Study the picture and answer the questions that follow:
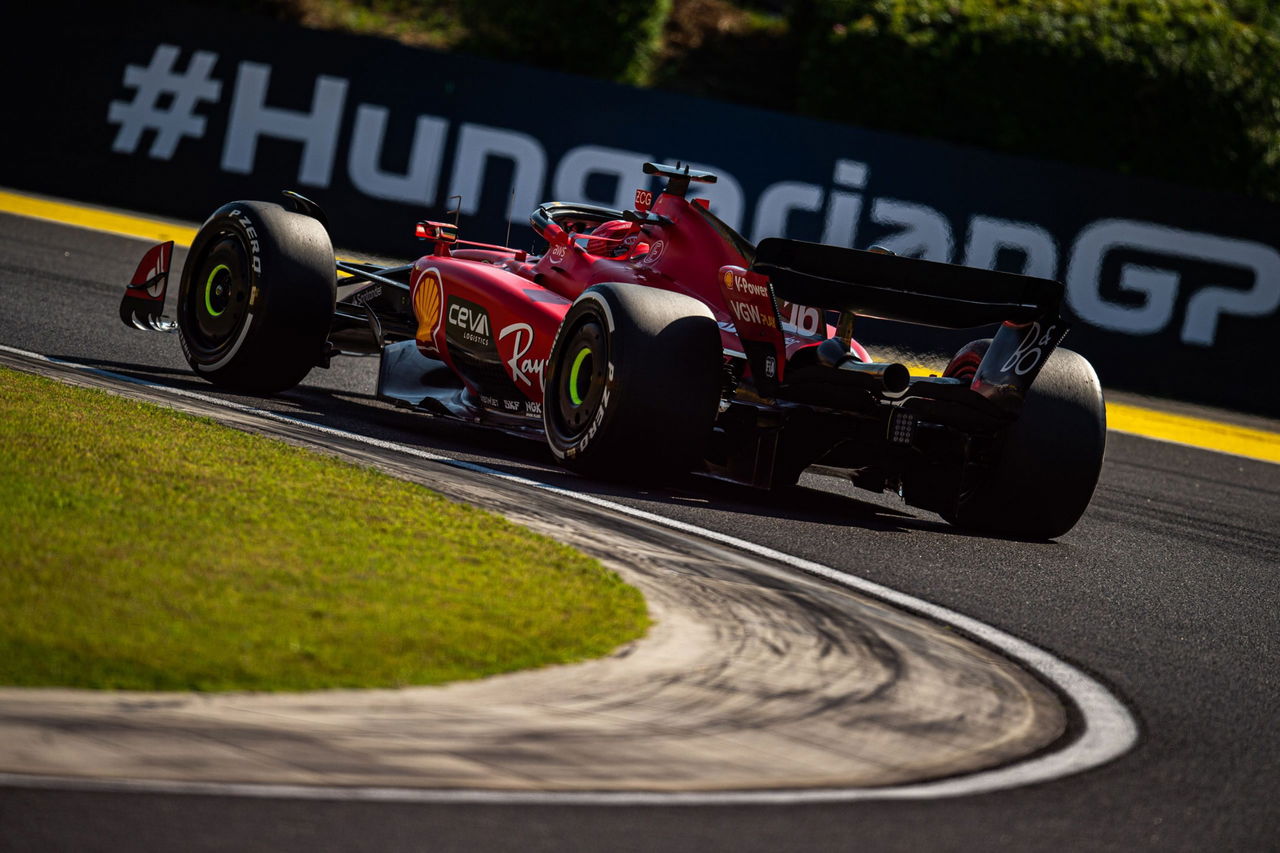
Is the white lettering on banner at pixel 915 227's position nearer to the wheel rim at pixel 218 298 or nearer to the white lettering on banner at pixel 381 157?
the white lettering on banner at pixel 381 157

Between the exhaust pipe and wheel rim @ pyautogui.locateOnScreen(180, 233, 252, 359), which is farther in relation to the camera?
wheel rim @ pyautogui.locateOnScreen(180, 233, 252, 359)

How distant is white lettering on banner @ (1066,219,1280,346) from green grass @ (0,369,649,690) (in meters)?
11.1

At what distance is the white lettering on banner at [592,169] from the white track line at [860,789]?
34.3 ft

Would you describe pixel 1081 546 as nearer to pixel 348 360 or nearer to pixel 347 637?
pixel 347 637

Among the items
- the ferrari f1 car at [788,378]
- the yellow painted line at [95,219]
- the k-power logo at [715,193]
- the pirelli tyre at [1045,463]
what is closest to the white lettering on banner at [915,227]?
the k-power logo at [715,193]

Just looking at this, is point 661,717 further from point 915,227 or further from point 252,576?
point 915,227

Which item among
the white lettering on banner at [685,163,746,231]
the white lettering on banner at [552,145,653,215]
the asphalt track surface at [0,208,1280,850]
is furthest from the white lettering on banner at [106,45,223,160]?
the asphalt track surface at [0,208,1280,850]

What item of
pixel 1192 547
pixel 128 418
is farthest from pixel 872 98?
pixel 128 418

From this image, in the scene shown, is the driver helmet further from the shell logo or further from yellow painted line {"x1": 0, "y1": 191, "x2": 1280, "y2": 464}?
yellow painted line {"x1": 0, "y1": 191, "x2": 1280, "y2": 464}

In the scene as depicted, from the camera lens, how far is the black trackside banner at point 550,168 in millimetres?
16094

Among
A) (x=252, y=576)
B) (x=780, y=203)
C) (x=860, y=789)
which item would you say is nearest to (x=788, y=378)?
(x=252, y=576)

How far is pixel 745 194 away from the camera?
662 inches

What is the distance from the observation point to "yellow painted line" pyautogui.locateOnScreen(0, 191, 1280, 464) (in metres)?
13.9

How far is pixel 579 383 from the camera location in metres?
7.62
